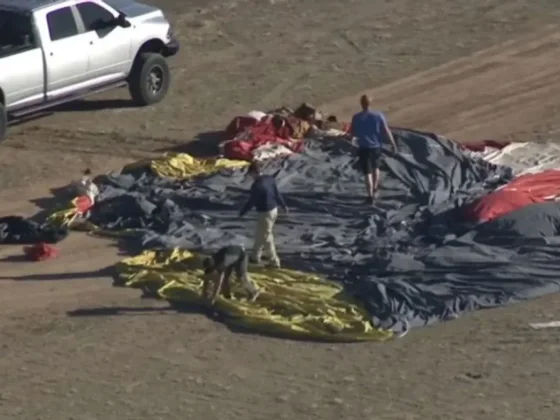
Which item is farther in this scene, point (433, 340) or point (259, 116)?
point (259, 116)

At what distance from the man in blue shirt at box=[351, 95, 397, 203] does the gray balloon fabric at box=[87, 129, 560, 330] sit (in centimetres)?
38

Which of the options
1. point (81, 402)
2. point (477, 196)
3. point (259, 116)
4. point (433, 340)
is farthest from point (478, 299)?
point (259, 116)

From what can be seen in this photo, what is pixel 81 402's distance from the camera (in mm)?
16719

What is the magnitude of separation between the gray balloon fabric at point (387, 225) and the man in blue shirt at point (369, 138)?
38 cm

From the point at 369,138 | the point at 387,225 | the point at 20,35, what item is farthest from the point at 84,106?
the point at 387,225

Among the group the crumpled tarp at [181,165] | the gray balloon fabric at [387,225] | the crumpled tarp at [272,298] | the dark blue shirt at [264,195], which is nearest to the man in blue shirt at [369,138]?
the gray balloon fabric at [387,225]

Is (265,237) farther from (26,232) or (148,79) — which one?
(148,79)

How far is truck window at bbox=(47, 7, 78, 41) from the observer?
2609cm

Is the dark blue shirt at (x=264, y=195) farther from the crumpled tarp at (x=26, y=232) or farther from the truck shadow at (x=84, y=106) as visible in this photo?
the truck shadow at (x=84, y=106)

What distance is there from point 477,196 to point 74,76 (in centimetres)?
735

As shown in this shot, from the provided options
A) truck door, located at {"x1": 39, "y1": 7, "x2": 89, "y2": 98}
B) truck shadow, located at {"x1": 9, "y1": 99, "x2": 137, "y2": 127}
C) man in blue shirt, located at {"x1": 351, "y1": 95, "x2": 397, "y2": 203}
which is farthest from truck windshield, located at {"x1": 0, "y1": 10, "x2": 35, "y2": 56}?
man in blue shirt, located at {"x1": 351, "y1": 95, "x2": 397, "y2": 203}

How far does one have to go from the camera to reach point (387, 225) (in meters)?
21.5

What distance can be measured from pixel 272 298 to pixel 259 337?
0.89m

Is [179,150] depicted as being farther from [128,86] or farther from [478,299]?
[478,299]
